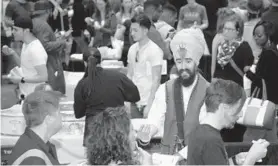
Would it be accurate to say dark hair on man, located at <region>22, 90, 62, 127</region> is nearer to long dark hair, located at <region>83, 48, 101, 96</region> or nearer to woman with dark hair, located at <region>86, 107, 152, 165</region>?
woman with dark hair, located at <region>86, 107, 152, 165</region>

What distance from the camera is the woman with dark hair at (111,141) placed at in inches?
123

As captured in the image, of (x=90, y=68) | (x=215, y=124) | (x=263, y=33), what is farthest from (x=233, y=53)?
(x=215, y=124)

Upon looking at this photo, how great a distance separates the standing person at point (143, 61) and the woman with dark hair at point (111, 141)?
3.20 meters

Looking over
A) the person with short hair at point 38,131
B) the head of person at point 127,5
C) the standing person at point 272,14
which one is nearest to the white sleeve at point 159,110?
the person with short hair at point 38,131

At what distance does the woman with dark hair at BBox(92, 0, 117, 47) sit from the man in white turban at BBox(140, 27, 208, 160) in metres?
4.90

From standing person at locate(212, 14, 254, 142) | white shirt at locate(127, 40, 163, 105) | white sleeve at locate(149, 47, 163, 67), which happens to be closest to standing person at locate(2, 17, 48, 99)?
white shirt at locate(127, 40, 163, 105)

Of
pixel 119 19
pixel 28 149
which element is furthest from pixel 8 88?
pixel 28 149

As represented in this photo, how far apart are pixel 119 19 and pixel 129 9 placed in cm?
20

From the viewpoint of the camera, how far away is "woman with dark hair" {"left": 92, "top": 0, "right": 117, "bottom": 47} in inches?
367

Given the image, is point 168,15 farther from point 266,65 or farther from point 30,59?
point 30,59

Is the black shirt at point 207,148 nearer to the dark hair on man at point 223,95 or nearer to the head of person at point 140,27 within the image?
the dark hair on man at point 223,95

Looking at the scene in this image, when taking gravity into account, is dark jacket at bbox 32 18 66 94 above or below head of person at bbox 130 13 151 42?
below

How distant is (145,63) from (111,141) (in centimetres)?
350

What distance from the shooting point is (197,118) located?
4.29 m
